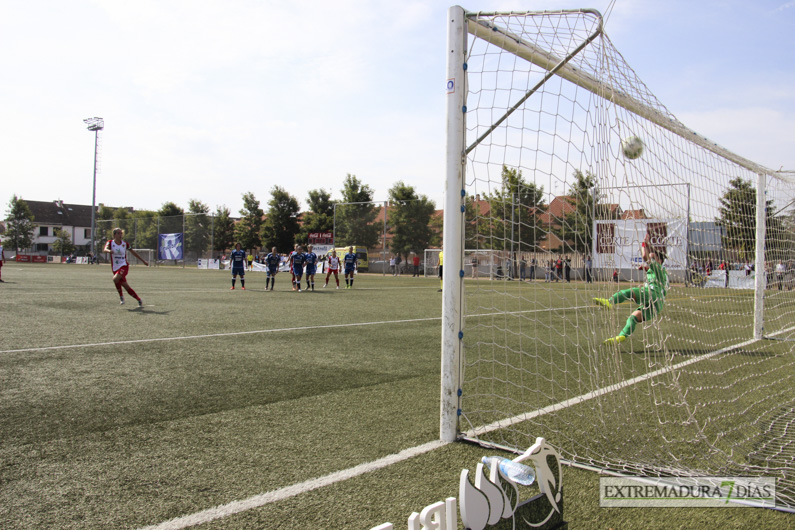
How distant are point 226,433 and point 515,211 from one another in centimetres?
290

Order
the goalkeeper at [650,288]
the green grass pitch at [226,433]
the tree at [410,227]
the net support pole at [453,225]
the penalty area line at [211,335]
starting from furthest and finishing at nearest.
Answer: the tree at [410,227] → the penalty area line at [211,335] → the goalkeeper at [650,288] → the net support pole at [453,225] → the green grass pitch at [226,433]

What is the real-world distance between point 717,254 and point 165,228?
162ft

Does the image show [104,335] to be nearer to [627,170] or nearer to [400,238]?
[627,170]

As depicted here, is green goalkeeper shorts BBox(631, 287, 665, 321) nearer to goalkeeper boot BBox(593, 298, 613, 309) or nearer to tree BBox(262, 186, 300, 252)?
goalkeeper boot BBox(593, 298, 613, 309)

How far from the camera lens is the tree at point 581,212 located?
167 inches

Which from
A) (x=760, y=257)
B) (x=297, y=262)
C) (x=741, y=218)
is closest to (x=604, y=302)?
(x=741, y=218)


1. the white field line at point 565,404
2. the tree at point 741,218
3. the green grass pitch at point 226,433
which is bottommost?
the white field line at point 565,404

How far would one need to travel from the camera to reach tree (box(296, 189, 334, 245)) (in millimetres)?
57719

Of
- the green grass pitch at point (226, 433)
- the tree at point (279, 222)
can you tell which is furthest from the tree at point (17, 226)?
the green grass pitch at point (226, 433)

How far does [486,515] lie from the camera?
1.88m

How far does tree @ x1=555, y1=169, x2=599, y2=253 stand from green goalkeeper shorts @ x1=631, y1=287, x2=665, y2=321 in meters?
0.88

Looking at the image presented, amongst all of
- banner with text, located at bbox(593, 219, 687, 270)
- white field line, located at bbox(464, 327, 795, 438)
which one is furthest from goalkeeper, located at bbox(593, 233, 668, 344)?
white field line, located at bbox(464, 327, 795, 438)

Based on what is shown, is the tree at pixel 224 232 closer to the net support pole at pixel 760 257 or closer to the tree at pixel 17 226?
the tree at pixel 17 226

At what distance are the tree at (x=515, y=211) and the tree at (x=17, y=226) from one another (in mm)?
76029
